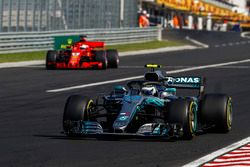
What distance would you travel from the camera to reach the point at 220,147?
36.0ft

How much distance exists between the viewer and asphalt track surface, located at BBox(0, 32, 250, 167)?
992 cm

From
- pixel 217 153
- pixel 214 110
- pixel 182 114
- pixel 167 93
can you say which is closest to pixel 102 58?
pixel 167 93

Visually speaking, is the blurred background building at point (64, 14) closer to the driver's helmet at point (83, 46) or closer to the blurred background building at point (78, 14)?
the blurred background building at point (78, 14)

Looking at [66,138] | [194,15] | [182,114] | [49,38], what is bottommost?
[66,138]

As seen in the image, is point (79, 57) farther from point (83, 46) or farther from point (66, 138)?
point (66, 138)

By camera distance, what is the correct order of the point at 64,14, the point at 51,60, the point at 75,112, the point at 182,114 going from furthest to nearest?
the point at 64,14 < the point at 51,60 < the point at 75,112 < the point at 182,114

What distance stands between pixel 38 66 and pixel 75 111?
1833 cm

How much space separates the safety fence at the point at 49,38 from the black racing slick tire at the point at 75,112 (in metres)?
22.4

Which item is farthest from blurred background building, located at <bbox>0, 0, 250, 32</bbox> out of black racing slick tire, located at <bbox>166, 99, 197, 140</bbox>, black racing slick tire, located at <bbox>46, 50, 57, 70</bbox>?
black racing slick tire, located at <bbox>166, 99, 197, 140</bbox>

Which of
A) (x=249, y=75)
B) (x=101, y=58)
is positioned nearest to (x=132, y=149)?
(x=249, y=75)

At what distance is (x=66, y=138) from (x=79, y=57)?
637 inches

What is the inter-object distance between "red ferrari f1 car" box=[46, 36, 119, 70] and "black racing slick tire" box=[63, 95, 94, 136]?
15.7 m

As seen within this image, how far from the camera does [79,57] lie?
28.0 m

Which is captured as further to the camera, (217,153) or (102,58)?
(102,58)
